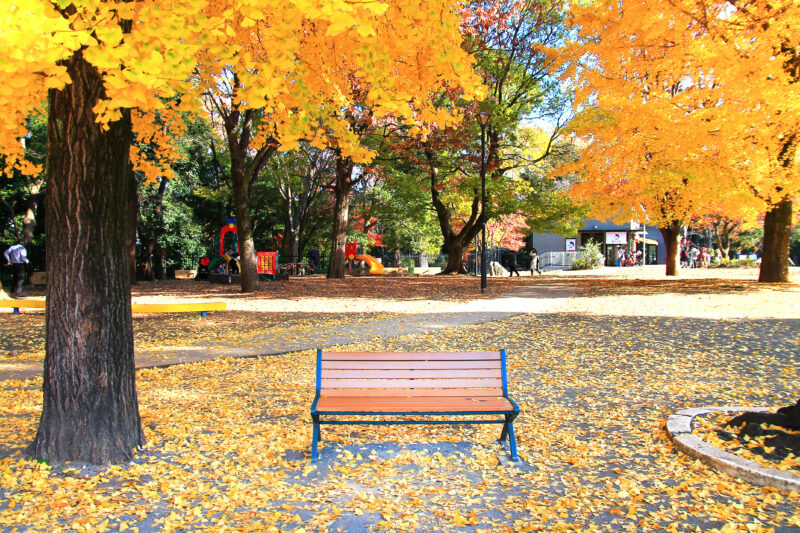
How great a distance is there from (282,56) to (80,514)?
3.25 meters

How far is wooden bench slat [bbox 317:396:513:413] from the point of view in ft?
13.6

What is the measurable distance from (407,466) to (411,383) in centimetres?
71

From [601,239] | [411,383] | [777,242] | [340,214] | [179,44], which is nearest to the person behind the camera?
[179,44]

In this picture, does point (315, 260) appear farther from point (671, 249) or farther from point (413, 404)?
point (413, 404)

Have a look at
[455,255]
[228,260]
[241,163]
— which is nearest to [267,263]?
[228,260]

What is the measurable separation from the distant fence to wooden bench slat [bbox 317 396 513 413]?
4509 cm

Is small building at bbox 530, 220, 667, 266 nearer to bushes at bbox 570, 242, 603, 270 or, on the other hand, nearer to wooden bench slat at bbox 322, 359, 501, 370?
bushes at bbox 570, 242, 603, 270

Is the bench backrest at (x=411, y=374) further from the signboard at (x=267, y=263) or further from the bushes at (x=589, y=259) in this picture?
the bushes at (x=589, y=259)

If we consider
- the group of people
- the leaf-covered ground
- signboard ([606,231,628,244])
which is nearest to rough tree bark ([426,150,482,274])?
the leaf-covered ground

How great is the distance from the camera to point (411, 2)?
4.55 m

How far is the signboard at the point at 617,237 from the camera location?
52.7 m

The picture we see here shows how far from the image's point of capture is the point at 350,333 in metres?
10.4

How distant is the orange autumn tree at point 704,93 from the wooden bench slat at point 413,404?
12.4 meters

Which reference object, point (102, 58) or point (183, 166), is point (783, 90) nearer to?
point (102, 58)
